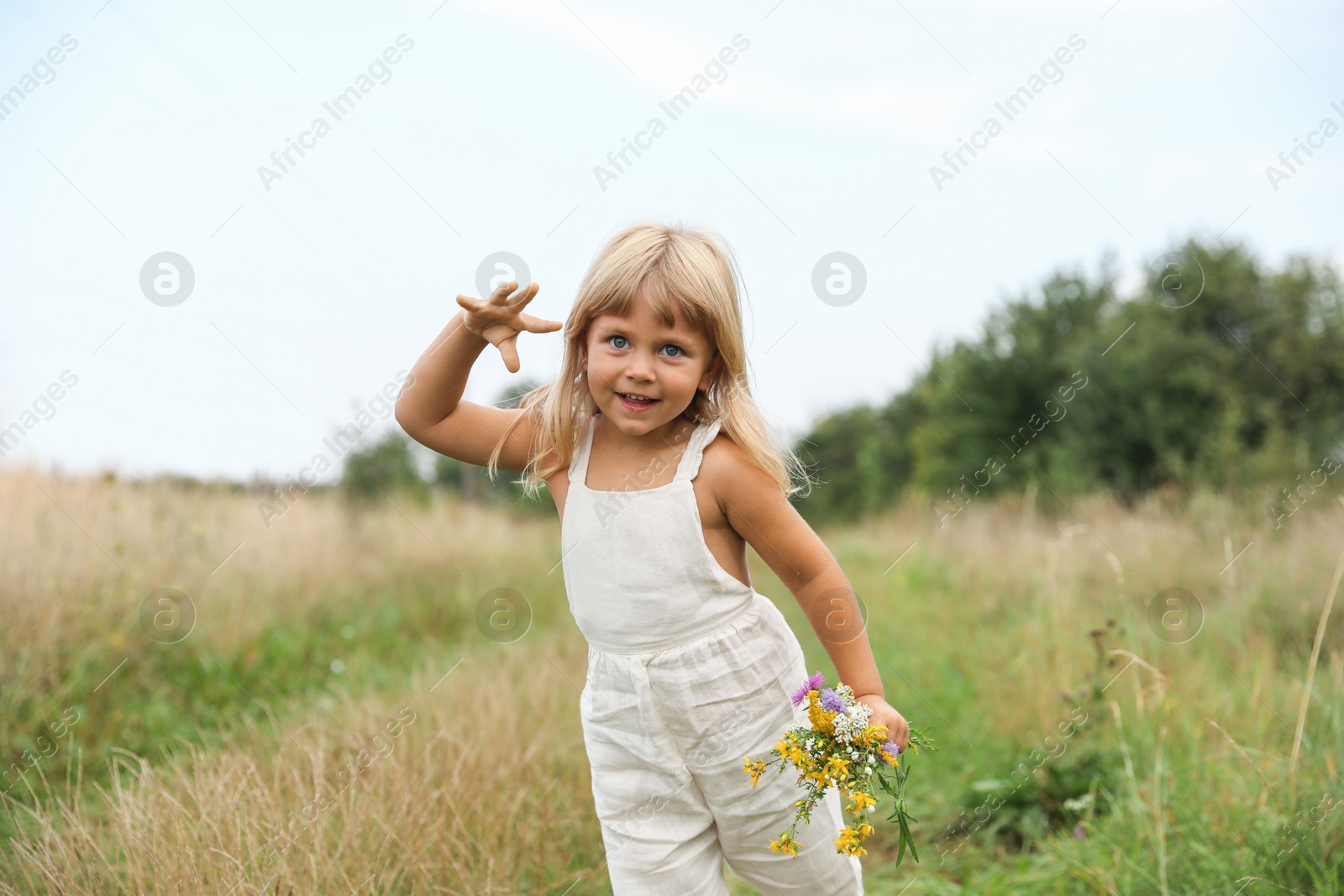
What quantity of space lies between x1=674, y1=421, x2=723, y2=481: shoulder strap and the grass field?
128 cm

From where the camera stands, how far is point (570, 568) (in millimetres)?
2164

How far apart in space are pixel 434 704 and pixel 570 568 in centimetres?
193

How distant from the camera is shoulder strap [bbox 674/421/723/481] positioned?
6.80ft

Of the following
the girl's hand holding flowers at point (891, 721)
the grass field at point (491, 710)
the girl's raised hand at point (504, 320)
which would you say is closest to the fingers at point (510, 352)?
the girl's raised hand at point (504, 320)

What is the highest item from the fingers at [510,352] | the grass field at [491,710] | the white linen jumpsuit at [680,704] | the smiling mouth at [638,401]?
the fingers at [510,352]

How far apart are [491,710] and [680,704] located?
75.5 inches

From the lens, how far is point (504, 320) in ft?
6.63

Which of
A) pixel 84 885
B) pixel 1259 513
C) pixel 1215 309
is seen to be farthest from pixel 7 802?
pixel 1215 309

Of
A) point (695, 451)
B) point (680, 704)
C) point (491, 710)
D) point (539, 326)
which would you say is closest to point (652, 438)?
point (695, 451)

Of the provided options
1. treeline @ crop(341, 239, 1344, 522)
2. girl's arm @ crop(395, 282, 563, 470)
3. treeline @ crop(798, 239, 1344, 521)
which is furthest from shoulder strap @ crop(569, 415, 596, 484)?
treeline @ crop(798, 239, 1344, 521)

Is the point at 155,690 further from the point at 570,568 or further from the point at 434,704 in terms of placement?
the point at 570,568

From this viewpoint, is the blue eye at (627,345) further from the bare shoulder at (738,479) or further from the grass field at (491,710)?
the grass field at (491,710)

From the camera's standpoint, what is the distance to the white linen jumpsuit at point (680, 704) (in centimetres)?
205

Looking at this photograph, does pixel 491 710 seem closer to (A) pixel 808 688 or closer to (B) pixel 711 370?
(B) pixel 711 370
